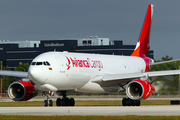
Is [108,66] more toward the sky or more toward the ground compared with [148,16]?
more toward the ground

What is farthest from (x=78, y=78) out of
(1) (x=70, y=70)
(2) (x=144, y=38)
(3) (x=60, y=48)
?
(3) (x=60, y=48)

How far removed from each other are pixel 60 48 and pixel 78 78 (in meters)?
119

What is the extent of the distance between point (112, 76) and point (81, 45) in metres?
122

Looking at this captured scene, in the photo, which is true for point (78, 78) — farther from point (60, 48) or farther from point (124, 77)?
point (60, 48)

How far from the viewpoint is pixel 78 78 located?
3100 centimetres

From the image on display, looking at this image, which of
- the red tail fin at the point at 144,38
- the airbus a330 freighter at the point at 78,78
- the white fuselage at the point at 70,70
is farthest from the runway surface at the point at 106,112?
the red tail fin at the point at 144,38

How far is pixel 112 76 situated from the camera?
3238cm

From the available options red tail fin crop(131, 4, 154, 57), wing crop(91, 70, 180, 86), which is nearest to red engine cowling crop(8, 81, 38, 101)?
wing crop(91, 70, 180, 86)

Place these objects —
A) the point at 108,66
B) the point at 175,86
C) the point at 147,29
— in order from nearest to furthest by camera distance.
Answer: the point at 108,66, the point at 147,29, the point at 175,86

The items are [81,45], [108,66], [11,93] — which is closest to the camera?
[11,93]

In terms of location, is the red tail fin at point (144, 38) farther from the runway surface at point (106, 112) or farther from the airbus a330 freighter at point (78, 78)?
the runway surface at point (106, 112)

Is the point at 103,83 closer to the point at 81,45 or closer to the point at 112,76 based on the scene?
the point at 112,76

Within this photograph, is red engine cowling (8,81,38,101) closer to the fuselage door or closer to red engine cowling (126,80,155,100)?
the fuselage door
